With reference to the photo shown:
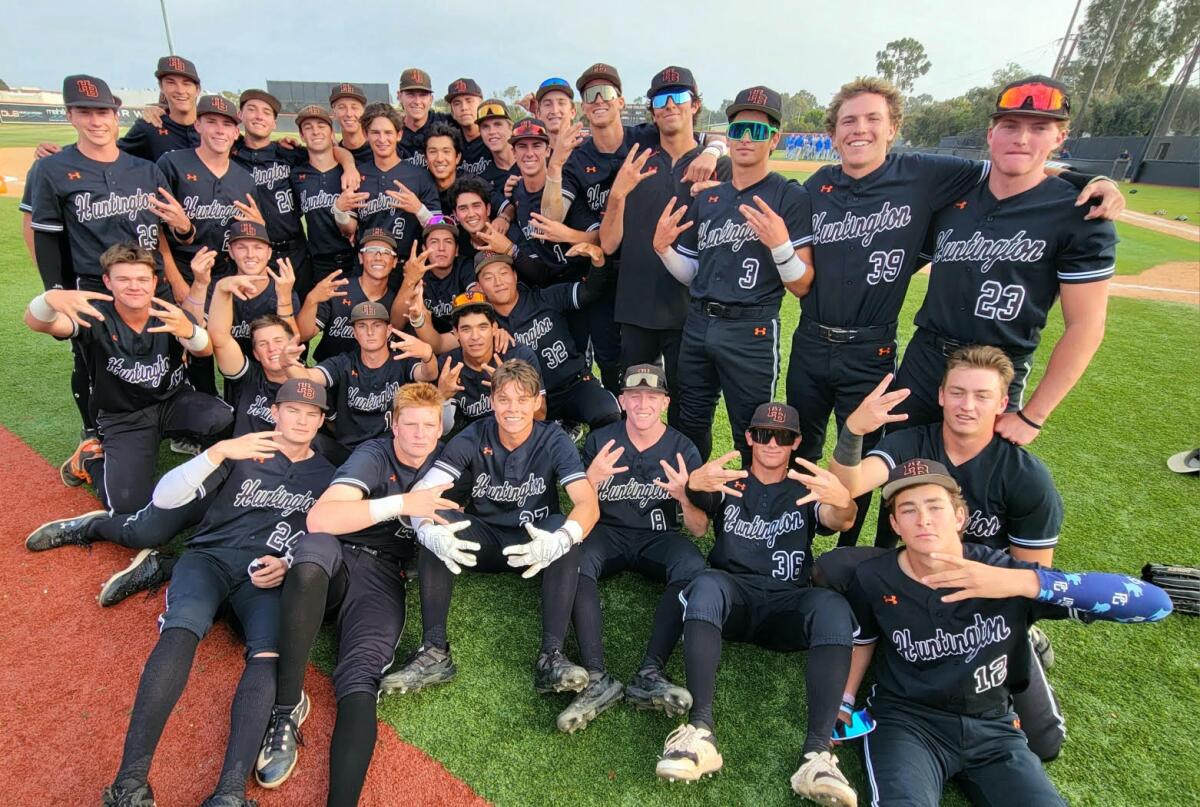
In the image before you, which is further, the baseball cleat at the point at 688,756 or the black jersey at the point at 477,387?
the black jersey at the point at 477,387

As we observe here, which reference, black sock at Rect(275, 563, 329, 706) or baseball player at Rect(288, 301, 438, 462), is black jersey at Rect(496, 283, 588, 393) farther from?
black sock at Rect(275, 563, 329, 706)

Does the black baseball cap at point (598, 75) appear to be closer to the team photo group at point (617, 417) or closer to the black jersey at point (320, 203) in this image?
the team photo group at point (617, 417)

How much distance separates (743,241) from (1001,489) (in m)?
1.95

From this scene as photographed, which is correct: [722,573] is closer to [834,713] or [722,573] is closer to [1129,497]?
[834,713]

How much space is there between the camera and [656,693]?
3102 mm

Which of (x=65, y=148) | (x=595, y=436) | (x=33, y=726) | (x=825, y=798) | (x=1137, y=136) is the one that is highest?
(x=1137, y=136)

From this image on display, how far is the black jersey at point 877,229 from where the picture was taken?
3506 mm

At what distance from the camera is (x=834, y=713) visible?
2832mm

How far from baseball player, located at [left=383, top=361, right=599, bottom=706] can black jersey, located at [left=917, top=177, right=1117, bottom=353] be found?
221 cm

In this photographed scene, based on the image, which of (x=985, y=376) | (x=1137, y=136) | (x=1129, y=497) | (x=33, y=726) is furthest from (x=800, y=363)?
(x=1137, y=136)

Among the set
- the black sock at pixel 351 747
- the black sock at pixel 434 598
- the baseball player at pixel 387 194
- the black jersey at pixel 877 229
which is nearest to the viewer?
the black sock at pixel 351 747

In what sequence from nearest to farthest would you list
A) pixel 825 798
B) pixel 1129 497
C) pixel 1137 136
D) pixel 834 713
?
pixel 825 798 < pixel 834 713 < pixel 1129 497 < pixel 1137 136

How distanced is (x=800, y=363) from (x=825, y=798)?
2259mm

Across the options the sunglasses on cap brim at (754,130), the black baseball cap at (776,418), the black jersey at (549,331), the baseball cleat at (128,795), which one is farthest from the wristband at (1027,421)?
the baseball cleat at (128,795)
